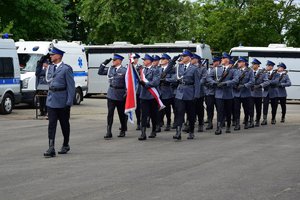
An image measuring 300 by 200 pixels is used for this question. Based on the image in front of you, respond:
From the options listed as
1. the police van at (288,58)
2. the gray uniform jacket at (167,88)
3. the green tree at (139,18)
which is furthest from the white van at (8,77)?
the green tree at (139,18)

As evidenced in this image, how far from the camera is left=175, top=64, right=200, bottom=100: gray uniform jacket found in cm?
1614

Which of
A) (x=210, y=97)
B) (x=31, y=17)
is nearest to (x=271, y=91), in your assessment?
(x=210, y=97)

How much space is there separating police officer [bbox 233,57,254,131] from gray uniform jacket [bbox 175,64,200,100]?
12.8 feet

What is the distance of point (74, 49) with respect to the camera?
1181 inches

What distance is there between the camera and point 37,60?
27484 mm

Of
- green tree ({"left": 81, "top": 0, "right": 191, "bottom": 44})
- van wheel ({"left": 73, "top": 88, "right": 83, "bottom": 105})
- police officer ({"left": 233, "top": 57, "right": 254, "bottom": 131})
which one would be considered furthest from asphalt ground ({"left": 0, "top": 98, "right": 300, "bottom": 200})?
green tree ({"left": 81, "top": 0, "right": 191, "bottom": 44})

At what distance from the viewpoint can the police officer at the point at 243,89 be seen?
20.2 meters

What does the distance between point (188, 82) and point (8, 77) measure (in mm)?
9775

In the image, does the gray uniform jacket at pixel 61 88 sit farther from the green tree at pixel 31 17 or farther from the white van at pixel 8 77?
the green tree at pixel 31 17

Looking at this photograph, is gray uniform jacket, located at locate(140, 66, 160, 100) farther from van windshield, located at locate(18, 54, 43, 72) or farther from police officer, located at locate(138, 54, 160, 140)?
van windshield, located at locate(18, 54, 43, 72)

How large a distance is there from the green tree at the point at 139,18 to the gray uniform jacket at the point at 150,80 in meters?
31.3

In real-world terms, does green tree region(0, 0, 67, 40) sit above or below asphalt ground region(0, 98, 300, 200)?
above

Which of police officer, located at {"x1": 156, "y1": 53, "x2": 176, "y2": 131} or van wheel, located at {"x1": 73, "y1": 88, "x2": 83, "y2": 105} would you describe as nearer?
police officer, located at {"x1": 156, "y1": 53, "x2": 176, "y2": 131}

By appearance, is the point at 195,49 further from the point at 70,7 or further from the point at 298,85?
the point at 70,7
